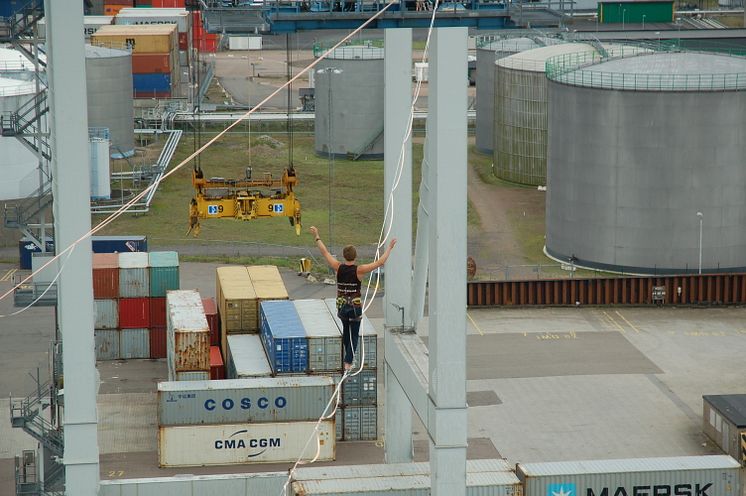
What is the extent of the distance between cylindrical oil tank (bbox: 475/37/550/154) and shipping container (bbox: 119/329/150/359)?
49.3 metres

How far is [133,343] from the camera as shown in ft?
207

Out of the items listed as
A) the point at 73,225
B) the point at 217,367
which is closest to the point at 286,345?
the point at 217,367

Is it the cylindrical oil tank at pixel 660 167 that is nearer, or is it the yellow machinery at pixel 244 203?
the yellow machinery at pixel 244 203

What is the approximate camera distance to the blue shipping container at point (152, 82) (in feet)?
407

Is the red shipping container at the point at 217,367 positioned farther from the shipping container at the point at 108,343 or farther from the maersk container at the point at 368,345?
the shipping container at the point at 108,343

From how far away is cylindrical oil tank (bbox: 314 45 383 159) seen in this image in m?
107

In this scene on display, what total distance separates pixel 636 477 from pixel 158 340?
1007 inches

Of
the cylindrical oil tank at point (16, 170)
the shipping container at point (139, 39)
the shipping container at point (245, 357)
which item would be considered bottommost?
the shipping container at point (245, 357)

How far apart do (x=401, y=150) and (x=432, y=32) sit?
563 cm

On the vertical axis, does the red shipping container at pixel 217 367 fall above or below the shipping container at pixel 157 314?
below

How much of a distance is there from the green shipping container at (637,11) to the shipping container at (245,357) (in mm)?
98143

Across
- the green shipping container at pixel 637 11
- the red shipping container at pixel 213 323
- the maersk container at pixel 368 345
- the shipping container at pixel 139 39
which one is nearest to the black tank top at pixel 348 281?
the maersk container at pixel 368 345

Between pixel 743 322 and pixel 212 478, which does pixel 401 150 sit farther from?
pixel 743 322

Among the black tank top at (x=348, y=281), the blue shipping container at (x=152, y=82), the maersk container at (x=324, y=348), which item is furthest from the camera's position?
the blue shipping container at (x=152, y=82)
